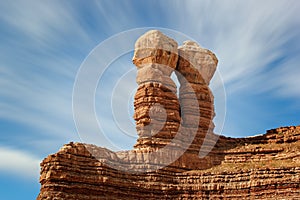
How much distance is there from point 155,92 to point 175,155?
752cm

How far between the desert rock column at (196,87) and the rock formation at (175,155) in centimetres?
12

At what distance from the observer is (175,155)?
150 ft

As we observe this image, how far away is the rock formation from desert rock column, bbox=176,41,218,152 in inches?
4.6

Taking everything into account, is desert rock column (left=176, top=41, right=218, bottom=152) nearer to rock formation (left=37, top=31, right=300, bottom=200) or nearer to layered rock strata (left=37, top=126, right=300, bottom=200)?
rock formation (left=37, top=31, right=300, bottom=200)

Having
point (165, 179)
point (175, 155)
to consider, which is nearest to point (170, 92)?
point (175, 155)

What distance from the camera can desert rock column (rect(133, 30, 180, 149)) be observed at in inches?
1869

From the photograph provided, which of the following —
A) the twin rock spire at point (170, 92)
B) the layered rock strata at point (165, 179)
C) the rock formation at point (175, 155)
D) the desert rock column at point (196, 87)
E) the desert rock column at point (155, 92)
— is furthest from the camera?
the desert rock column at point (196, 87)

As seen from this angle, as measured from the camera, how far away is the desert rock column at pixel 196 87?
51.2m

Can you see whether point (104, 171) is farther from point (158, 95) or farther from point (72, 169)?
point (158, 95)

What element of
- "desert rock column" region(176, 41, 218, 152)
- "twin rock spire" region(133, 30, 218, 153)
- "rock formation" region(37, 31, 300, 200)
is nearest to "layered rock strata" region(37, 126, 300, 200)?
"rock formation" region(37, 31, 300, 200)

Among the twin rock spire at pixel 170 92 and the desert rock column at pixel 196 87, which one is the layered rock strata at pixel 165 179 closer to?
the twin rock spire at pixel 170 92

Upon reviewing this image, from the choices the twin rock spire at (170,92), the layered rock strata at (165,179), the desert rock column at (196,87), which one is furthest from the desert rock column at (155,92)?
the layered rock strata at (165,179)

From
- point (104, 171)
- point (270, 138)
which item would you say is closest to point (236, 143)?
point (270, 138)

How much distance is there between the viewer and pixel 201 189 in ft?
140
